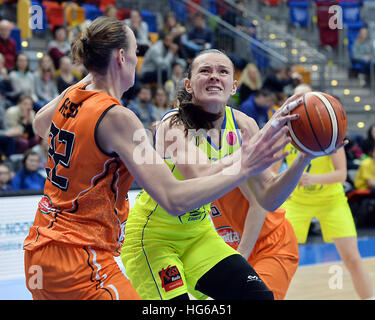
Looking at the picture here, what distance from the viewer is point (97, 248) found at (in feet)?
7.18

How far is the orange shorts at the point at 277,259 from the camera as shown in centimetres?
317

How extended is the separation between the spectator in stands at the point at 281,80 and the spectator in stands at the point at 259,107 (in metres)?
1.22

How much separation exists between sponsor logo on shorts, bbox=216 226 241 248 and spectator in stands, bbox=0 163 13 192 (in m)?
3.74

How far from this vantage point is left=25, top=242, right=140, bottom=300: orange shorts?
2.12 m

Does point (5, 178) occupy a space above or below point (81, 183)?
below

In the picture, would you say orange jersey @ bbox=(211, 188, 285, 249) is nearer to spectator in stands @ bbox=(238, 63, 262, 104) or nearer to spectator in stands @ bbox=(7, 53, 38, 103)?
spectator in stands @ bbox=(7, 53, 38, 103)

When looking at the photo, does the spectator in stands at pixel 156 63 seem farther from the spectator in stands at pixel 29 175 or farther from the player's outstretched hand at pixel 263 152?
the player's outstretched hand at pixel 263 152

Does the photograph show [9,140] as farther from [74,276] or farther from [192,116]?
[74,276]

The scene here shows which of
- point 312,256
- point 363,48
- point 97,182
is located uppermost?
point 97,182

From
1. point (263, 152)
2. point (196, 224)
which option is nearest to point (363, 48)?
point (196, 224)

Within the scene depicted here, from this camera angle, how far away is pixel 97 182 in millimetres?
2154

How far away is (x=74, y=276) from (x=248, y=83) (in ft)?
24.2
